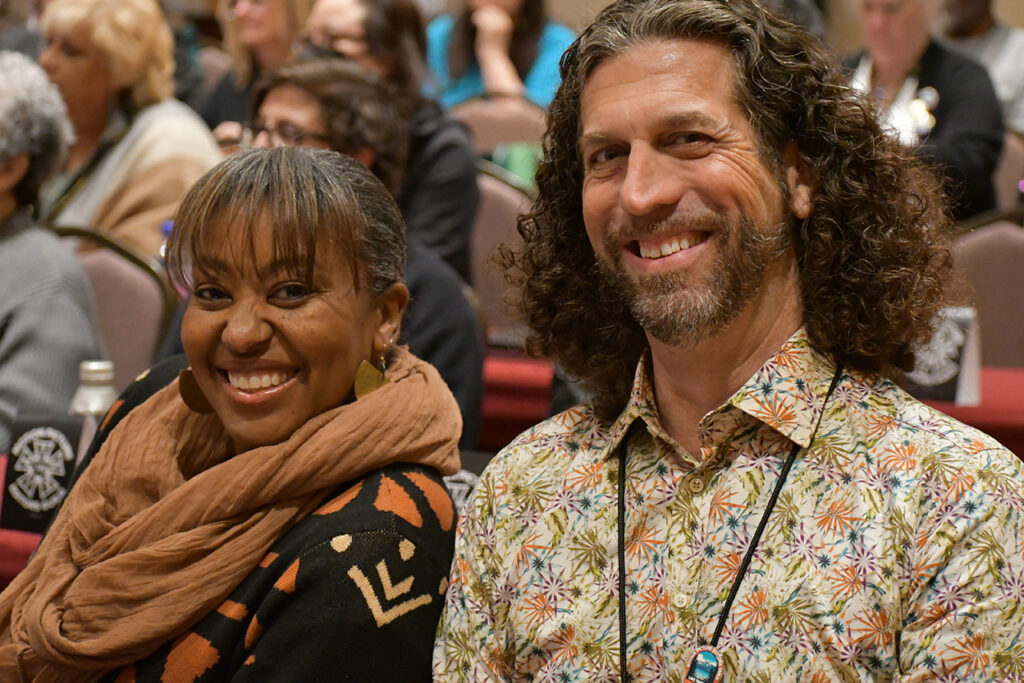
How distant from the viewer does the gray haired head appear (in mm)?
2793

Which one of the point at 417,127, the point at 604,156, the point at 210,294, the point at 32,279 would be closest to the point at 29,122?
the point at 32,279

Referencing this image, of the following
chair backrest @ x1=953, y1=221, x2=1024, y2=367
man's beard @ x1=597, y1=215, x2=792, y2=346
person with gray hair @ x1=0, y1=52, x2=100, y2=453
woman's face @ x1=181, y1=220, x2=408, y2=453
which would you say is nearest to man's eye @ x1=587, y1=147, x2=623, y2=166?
man's beard @ x1=597, y1=215, x2=792, y2=346

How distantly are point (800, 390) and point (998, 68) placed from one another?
4.07 meters

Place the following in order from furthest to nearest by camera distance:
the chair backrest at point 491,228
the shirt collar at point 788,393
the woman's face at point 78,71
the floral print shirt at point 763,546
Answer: the woman's face at point 78,71, the chair backrest at point 491,228, the shirt collar at point 788,393, the floral print shirt at point 763,546

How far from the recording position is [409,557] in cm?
149

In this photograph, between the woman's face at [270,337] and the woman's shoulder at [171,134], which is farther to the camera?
the woman's shoulder at [171,134]

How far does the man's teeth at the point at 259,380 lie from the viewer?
5.11ft

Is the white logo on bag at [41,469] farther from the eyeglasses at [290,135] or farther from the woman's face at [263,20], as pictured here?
the woman's face at [263,20]

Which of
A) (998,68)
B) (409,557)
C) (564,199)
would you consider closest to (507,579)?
(409,557)

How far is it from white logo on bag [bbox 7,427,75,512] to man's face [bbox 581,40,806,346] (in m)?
1.10

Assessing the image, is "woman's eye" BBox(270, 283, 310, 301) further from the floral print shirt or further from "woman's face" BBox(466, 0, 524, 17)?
"woman's face" BBox(466, 0, 524, 17)

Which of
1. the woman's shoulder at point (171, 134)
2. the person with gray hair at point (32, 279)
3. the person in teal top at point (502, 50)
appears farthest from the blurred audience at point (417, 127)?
the person in teal top at point (502, 50)

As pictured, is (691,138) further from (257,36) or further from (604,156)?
(257,36)

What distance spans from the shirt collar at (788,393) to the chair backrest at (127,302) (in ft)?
6.23
